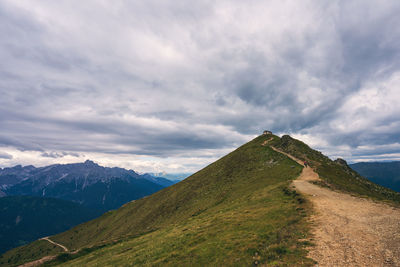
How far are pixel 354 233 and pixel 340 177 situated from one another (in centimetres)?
4321

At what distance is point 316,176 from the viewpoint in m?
50.5

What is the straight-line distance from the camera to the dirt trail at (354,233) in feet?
53.0

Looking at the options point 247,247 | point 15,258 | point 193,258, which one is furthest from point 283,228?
point 15,258

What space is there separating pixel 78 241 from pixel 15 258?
45.0 meters

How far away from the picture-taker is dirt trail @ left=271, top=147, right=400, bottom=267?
53.0 feet

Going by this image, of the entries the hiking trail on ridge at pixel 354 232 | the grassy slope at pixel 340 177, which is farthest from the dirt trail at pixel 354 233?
the grassy slope at pixel 340 177

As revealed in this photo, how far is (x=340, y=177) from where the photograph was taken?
56.1 m

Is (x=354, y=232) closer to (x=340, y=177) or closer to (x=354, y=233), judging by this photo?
(x=354, y=233)

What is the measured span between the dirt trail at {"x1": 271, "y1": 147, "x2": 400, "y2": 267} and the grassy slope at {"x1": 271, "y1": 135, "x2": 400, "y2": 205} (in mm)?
12572

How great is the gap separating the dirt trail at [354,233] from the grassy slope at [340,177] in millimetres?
12572

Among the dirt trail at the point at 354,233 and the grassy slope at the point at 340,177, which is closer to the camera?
the dirt trail at the point at 354,233

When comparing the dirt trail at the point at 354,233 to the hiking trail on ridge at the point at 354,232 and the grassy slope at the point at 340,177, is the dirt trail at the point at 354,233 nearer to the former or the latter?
the hiking trail on ridge at the point at 354,232

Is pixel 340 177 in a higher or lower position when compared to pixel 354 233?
higher

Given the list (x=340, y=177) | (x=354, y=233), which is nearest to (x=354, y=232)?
(x=354, y=233)
